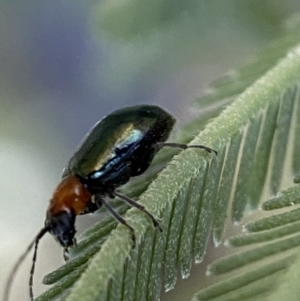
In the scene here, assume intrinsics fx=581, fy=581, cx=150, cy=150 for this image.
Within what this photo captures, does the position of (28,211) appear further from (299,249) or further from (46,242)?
(299,249)

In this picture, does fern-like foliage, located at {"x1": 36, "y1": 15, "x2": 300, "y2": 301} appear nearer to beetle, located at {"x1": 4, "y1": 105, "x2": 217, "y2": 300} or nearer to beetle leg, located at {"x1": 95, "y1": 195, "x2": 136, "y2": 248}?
beetle leg, located at {"x1": 95, "y1": 195, "x2": 136, "y2": 248}

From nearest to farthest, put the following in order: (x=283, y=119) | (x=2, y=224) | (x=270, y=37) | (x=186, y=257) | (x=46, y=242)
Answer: (x=186, y=257) < (x=283, y=119) < (x=270, y=37) < (x=46, y=242) < (x=2, y=224)

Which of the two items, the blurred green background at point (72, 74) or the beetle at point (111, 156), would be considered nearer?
the beetle at point (111, 156)

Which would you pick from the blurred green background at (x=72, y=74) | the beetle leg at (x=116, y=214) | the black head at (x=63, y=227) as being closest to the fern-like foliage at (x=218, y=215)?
the beetle leg at (x=116, y=214)

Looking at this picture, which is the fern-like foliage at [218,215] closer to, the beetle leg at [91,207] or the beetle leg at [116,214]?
the beetle leg at [116,214]

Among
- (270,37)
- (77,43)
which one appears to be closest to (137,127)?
(270,37)
